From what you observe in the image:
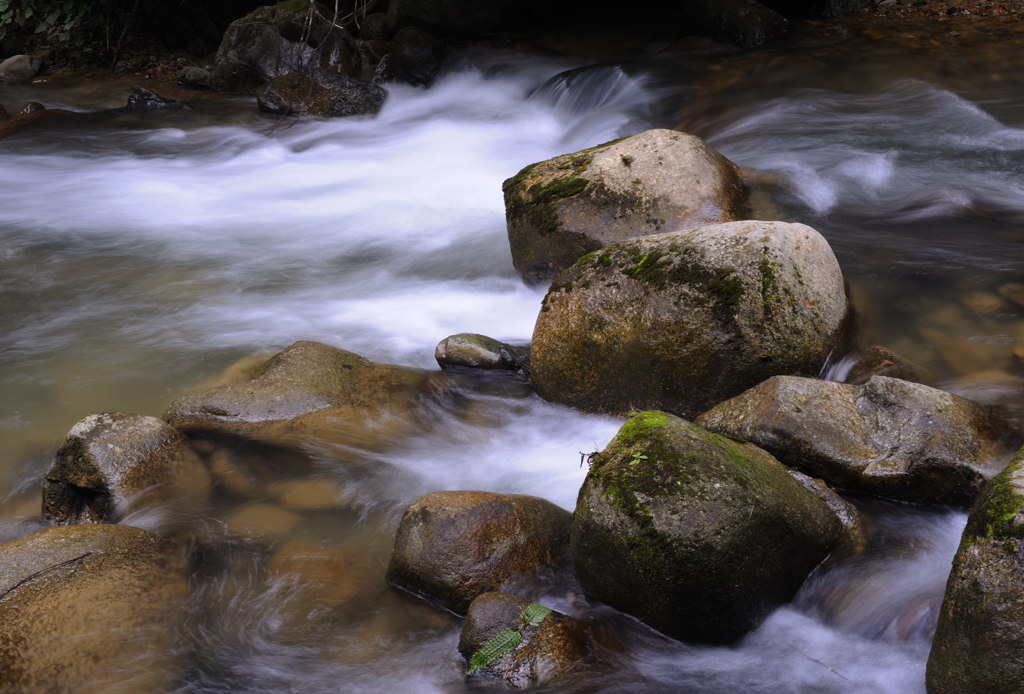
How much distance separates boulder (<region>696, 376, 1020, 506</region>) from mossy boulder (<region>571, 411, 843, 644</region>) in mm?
442

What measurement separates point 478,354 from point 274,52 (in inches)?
340

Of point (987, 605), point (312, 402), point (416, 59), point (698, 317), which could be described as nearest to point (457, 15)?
point (416, 59)

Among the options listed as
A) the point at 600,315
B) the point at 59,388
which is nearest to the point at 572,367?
the point at 600,315

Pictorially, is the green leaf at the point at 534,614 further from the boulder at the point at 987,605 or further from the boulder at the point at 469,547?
the boulder at the point at 987,605

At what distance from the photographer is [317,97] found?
12.0 metres

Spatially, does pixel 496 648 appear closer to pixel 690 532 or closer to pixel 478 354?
pixel 690 532

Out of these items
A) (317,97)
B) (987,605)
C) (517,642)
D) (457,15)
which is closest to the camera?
(987,605)

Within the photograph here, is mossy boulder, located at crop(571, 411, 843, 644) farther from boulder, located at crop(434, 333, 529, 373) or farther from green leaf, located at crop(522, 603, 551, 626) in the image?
boulder, located at crop(434, 333, 529, 373)

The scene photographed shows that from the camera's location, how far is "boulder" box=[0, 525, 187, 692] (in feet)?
11.7

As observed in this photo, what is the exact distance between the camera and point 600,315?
Result: 16.6 feet

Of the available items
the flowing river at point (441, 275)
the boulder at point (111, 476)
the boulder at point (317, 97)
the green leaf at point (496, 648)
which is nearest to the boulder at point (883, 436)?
the flowing river at point (441, 275)

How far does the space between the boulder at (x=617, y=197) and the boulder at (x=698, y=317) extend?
981mm

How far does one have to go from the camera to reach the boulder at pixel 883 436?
4.14m

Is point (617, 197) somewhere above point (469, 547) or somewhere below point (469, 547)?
above
